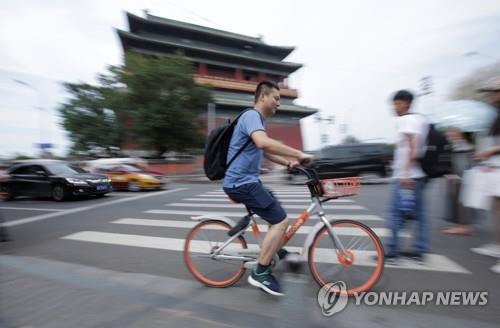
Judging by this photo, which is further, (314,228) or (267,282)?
(314,228)

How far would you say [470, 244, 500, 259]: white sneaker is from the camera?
4027 millimetres

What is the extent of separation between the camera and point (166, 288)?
3383 millimetres

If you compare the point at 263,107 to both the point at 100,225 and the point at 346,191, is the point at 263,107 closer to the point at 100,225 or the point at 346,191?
the point at 346,191

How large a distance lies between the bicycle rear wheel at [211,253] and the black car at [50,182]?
8643mm

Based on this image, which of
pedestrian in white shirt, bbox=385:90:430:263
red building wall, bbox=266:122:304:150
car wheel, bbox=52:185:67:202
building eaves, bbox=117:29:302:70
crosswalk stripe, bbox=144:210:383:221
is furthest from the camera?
red building wall, bbox=266:122:304:150

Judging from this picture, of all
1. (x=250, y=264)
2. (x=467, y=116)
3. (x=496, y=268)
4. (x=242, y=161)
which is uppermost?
(x=467, y=116)

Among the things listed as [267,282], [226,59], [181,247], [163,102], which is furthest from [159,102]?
[226,59]

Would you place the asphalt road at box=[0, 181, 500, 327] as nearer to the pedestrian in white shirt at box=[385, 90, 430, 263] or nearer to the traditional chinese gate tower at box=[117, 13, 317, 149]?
the pedestrian in white shirt at box=[385, 90, 430, 263]

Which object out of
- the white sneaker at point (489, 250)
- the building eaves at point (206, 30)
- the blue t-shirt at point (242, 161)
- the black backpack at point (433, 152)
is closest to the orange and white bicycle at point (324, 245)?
the blue t-shirt at point (242, 161)

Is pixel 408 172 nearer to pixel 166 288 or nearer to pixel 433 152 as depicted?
A: pixel 433 152

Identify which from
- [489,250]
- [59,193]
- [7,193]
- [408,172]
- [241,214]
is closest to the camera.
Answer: [408,172]

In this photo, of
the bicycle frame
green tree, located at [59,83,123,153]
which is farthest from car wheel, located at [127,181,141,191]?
green tree, located at [59,83,123,153]

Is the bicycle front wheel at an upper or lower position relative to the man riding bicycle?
lower

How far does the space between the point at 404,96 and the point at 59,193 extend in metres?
10.5
